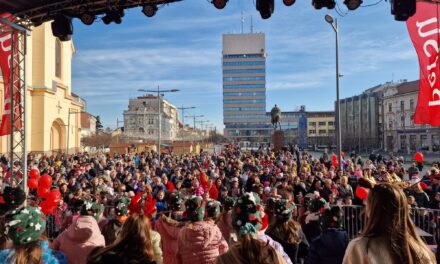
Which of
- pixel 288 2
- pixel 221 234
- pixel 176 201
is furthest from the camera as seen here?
pixel 288 2

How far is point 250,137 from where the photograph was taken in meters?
141

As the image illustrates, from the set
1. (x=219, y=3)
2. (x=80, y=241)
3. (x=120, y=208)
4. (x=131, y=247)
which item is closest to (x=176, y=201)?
(x=120, y=208)

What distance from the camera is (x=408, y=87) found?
263 feet

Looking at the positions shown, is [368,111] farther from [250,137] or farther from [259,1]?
[259,1]

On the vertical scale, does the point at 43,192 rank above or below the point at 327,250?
below

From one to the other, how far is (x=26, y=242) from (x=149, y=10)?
9.31 m

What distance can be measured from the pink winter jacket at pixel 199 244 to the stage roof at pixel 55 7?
829 centimetres

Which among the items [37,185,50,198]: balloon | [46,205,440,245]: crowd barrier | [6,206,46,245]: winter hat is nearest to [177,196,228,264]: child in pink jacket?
[6,206,46,245]: winter hat

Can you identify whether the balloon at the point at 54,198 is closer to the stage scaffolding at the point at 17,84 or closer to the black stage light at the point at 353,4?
the stage scaffolding at the point at 17,84

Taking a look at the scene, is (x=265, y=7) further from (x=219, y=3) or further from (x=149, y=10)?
(x=149, y=10)

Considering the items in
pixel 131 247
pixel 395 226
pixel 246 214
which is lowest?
pixel 131 247

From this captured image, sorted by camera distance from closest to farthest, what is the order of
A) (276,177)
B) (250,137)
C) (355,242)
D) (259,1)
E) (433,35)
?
(355,242)
(433,35)
(259,1)
(276,177)
(250,137)

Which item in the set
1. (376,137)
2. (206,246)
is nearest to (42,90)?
(206,246)

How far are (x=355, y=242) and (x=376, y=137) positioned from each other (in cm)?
9481
